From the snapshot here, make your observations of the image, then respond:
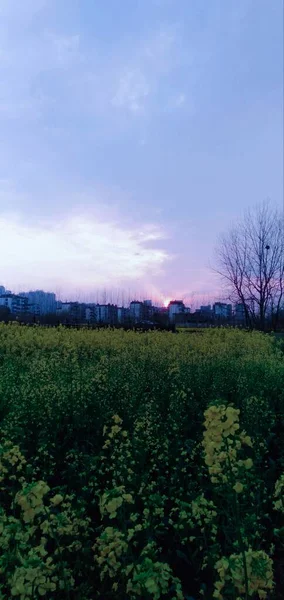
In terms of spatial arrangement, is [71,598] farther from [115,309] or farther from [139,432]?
[115,309]

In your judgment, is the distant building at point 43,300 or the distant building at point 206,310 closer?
the distant building at point 206,310

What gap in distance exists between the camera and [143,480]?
10.8 feet

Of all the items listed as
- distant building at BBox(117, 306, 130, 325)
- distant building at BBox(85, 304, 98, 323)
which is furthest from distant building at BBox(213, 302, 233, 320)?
distant building at BBox(85, 304, 98, 323)

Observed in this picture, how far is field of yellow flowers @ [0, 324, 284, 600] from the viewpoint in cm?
217

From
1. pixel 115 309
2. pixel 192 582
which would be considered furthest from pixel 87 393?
pixel 115 309

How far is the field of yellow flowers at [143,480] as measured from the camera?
2170 mm

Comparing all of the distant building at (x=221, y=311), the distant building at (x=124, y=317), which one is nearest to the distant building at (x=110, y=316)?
the distant building at (x=124, y=317)

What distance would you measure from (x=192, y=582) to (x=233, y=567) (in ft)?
4.43

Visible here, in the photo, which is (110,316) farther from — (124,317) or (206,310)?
(206,310)

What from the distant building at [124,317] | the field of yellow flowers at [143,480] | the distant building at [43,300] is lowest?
the field of yellow flowers at [143,480]

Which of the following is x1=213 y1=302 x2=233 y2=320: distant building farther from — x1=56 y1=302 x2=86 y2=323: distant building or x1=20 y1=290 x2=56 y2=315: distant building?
x1=20 y1=290 x2=56 y2=315: distant building

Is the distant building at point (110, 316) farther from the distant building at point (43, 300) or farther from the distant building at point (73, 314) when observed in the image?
the distant building at point (43, 300)

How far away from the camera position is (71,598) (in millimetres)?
2766

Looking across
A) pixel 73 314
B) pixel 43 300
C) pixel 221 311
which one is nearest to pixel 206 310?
pixel 221 311
